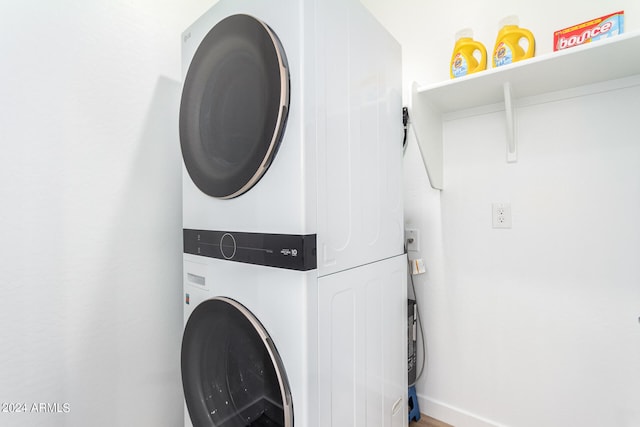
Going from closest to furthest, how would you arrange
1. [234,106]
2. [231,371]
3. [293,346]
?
[293,346] < [234,106] < [231,371]

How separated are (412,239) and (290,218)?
3.73 feet

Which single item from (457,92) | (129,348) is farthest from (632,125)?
(129,348)

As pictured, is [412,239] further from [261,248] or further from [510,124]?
[261,248]

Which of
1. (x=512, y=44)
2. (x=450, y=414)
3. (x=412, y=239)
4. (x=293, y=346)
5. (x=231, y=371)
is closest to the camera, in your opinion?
(x=293, y=346)

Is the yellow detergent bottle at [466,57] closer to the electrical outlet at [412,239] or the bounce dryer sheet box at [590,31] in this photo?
the bounce dryer sheet box at [590,31]

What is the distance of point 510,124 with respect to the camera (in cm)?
134

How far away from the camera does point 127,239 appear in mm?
Answer: 1221

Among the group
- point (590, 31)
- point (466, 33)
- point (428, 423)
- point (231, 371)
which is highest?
point (466, 33)

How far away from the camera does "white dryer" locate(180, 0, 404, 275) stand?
80 centimetres

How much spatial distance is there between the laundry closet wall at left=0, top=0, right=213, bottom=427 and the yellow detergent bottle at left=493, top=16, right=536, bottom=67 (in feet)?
4.75

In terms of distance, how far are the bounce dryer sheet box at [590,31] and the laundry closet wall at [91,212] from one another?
5.41 feet

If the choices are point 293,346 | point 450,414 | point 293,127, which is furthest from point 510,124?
point 450,414

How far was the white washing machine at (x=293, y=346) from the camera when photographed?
0.80 metres

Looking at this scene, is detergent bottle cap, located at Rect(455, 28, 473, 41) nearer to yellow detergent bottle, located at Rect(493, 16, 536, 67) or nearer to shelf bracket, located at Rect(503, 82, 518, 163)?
yellow detergent bottle, located at Rect(493, 16, 536, 67)
